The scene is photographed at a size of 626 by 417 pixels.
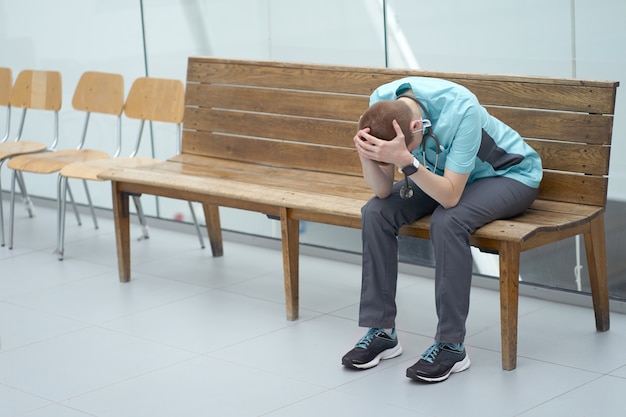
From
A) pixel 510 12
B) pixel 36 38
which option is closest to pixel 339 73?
pixel 510 12

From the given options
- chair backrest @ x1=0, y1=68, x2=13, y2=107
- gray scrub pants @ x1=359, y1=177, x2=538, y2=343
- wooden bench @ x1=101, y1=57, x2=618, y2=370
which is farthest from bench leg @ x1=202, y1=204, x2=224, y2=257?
chair backrest @ x1=0, y1=68, x2=13, y2=107

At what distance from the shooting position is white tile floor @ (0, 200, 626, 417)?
3117mm

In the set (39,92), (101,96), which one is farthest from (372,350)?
(39,92)

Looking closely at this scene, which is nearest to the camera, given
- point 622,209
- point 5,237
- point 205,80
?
point 622,209

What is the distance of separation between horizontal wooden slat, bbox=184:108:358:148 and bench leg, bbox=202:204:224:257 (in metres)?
0.38

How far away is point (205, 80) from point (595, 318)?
210cm

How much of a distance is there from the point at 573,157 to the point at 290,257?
1.12m

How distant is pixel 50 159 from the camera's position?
5211 millimetres

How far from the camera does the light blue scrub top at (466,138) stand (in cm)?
328

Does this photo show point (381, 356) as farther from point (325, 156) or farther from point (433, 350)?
point (325, 156)

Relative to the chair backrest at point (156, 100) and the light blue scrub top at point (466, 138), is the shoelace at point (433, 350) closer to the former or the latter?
the light blue scrub top at point (466, 138)

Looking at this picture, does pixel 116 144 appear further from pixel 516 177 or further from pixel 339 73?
pixel 516 177

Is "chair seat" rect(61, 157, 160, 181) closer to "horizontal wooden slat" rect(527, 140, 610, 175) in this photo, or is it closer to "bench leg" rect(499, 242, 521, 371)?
"horizontal wooden slat" rect(527, 140, 610, 175)

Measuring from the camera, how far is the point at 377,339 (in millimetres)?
3465
